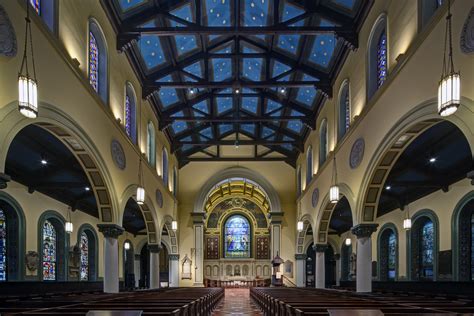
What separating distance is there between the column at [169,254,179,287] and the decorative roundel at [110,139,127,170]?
50.5ft

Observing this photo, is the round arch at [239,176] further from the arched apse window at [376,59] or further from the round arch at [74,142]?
the arched apse window at [376,59]

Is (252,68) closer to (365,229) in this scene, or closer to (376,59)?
(376,59)

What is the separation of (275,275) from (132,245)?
1001 centimetres

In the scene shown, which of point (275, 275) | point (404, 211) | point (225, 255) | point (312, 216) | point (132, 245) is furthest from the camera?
point (225, 255)

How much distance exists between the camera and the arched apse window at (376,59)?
12914mm

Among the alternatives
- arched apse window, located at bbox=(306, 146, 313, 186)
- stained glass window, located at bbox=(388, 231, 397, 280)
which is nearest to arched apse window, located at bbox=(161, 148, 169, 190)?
arched apse window, located at bbox=(306, 146, 313, 186)

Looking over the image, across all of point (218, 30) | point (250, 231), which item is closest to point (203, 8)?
point (218, 30)

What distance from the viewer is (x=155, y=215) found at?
850 inches

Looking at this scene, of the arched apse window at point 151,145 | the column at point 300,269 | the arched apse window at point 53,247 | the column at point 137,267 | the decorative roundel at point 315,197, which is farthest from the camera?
the column at point 137,267

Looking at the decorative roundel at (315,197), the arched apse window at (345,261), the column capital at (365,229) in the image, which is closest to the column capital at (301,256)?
the arched apse window at (345,261)

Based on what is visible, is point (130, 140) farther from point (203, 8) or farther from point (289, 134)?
point (289, 134)

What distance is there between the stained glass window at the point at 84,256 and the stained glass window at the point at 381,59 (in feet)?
52.5

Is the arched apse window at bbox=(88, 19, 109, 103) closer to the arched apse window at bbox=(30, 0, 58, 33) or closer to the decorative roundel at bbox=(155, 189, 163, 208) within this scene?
the arched apse window at bbox=(30, 0, 58, 33)

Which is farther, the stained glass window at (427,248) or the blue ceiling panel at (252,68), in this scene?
the blue ceiling panel at (252,68)
